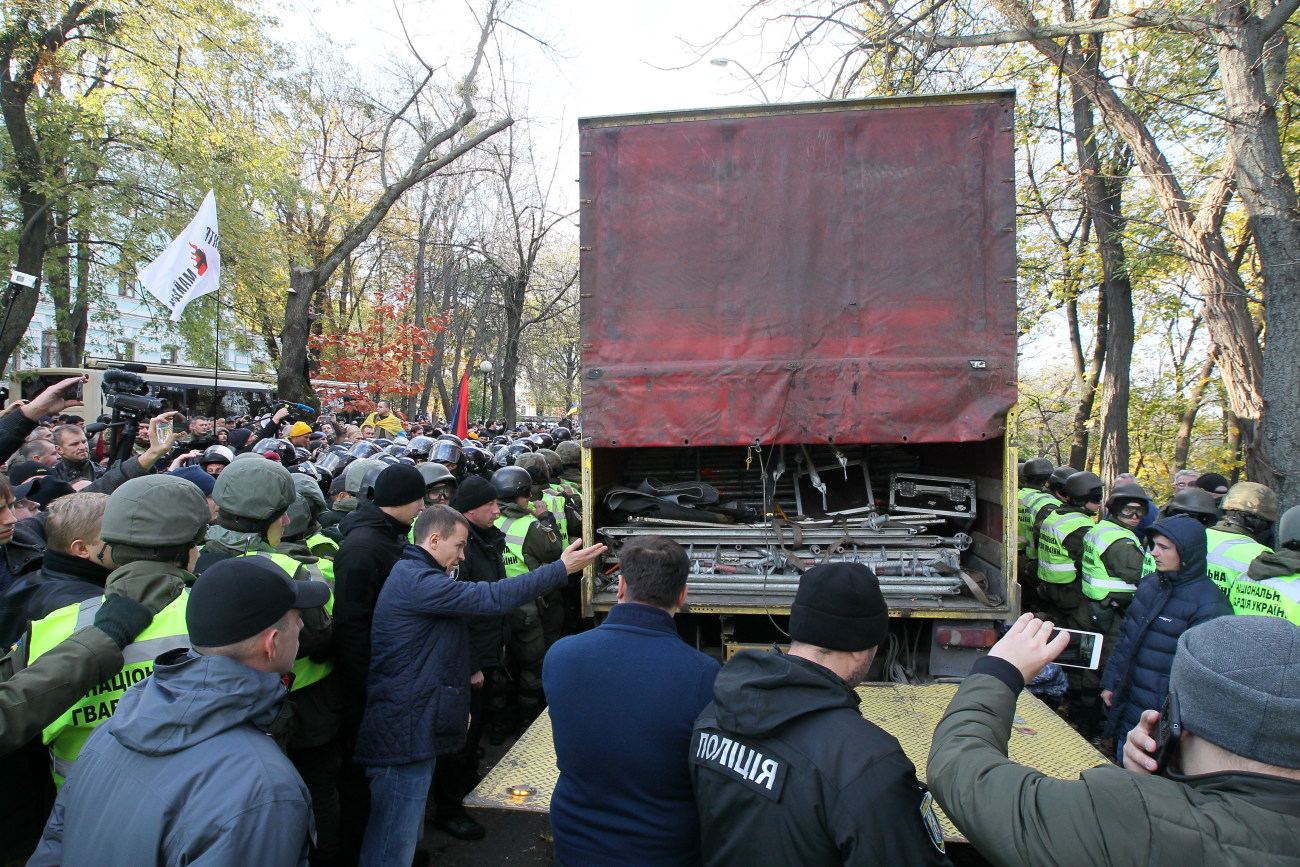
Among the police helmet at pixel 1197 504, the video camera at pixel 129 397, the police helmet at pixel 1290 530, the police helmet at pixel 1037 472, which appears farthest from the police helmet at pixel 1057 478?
the video camera at pixel 129 397

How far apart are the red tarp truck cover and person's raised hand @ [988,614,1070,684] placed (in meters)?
2.87

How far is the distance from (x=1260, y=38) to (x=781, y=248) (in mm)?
4868

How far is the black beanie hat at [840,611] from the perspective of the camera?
Result: 73.7 inches

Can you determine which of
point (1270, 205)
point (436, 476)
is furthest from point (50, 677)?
point (1270, 205)

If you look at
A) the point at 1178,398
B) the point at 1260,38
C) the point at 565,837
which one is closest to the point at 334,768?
the point at 565,837

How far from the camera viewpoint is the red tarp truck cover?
4.64m

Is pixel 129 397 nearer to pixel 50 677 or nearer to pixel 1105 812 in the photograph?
pixel 50 677

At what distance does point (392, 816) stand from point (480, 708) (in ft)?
4.14

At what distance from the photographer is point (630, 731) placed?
2.14 meters

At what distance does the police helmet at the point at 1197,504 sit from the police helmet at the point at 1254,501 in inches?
5.3

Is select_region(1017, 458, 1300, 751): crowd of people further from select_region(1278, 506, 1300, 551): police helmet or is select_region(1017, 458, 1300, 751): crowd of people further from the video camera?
the video camera

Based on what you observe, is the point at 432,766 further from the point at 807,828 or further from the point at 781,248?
the point at 781,248

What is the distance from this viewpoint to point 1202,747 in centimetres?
143

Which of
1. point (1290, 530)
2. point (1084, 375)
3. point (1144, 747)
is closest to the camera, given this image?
point (1144, 747)
